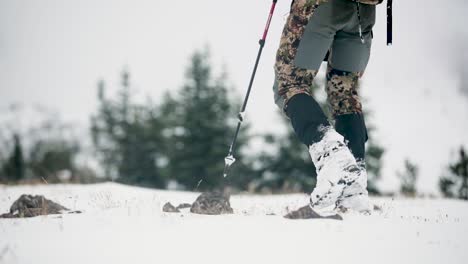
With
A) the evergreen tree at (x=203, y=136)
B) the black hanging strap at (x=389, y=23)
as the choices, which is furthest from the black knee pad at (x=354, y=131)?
the evergreen tree at (x=203, y=136)

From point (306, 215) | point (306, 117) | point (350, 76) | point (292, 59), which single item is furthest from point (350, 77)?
point (306, 215)

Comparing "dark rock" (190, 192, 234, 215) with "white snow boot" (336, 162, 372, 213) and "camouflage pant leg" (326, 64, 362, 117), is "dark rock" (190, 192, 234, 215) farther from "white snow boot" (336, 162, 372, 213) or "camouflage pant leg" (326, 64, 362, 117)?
"camouflage pant leg" (326, 64, 362, 117)

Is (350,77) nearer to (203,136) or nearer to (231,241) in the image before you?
(231,241)

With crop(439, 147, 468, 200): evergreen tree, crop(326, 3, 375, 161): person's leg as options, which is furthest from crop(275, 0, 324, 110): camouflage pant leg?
crop(439, 147, 468, 200): evergreen tree

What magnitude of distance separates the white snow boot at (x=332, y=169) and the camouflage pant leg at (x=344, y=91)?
593 mm

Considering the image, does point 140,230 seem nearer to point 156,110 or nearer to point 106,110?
point 156,110

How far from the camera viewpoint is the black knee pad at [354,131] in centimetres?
302

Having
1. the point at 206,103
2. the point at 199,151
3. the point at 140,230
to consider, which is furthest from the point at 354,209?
the point at 206,103

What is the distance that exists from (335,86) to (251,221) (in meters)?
1.43

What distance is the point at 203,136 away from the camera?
78.1 ft

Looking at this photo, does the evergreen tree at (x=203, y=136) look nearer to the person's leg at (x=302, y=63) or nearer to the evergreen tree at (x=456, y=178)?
the evergreen tree at (x=456, y=178)

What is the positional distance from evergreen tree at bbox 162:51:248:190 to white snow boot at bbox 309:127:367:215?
19489 millimetres

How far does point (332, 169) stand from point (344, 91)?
0.87 metres

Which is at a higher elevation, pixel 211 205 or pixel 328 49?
pixel 328 49
